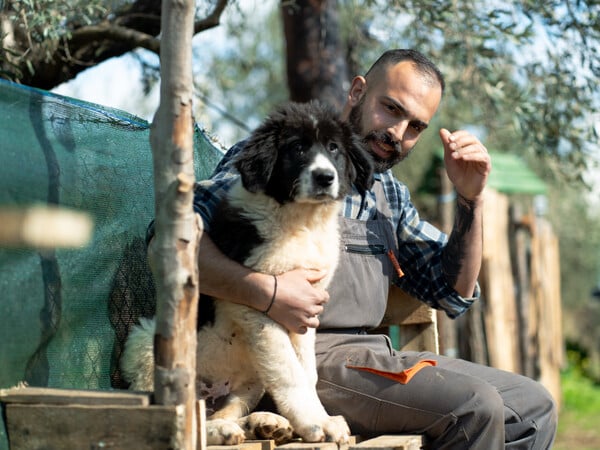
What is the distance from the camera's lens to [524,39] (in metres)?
6.55

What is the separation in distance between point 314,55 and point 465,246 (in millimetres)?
5229

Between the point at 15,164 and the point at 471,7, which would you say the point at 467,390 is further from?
the point at 471,7

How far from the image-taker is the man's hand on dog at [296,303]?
10.6ft

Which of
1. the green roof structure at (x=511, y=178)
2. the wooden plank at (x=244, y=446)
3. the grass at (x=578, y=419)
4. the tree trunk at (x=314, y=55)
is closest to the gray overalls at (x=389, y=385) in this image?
the wooden plank at (x=244, y=446)

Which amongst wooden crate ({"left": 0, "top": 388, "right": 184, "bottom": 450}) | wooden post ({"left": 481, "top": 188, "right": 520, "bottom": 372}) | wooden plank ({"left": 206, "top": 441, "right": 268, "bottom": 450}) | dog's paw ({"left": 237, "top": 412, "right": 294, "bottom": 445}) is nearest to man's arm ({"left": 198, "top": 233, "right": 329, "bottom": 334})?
dog's paw ({"left": 237, "top": 412, "right": 294, "bottom": 445})

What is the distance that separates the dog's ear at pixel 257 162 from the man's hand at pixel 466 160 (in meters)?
0.89

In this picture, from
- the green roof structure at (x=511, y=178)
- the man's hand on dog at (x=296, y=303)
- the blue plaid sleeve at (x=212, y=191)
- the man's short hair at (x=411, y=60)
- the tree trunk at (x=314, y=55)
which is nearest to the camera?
the man's hand on dog at (x=296, y=303)

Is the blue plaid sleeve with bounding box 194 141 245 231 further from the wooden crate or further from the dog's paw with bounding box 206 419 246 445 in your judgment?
the wooden crate

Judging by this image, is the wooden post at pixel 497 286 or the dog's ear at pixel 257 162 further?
the wooden post at pixel 497 286

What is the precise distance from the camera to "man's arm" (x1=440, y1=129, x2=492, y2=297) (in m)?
3.84

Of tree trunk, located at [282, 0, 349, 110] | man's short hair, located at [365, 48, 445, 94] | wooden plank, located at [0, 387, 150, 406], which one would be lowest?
wooden plank, located at [0, 387, 150, 406]

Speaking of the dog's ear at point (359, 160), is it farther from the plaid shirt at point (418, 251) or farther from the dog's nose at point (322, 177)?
the plaid shirt at point (418, 251)

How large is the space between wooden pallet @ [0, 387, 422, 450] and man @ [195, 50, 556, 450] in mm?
867

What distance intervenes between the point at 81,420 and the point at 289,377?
92 centimetres
